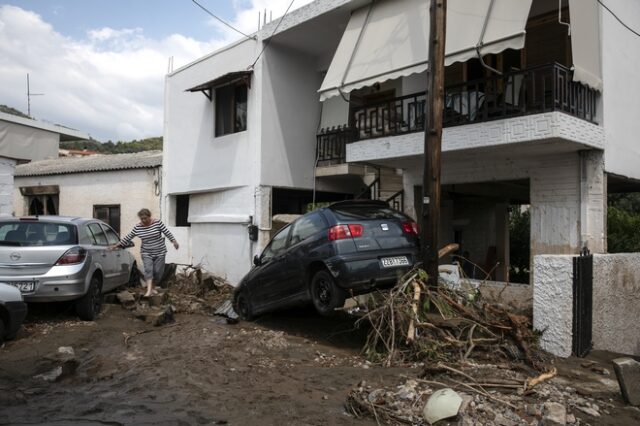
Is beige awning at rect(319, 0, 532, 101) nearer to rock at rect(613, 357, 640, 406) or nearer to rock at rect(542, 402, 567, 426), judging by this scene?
rock at rect(613, 357, 640, 406)

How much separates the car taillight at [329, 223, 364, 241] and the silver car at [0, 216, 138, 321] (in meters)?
3.81

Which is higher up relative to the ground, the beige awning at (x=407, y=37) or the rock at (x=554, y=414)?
the beige awning at (x=407, y=37)

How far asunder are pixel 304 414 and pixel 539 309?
361 centimetres

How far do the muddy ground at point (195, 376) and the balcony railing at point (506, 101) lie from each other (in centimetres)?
359

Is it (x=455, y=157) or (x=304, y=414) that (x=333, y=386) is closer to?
(x=304, y=414)

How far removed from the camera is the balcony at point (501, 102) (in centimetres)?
728

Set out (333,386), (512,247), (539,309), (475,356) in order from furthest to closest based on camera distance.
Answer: (512,247) → (539,309) → (475,356) → (333,386)

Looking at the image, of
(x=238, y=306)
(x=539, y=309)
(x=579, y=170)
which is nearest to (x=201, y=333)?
(x=238, y=306)

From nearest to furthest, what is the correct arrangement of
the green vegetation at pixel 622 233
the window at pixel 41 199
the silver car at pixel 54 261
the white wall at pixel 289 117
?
the silver car at pixel 54 261, the white wall at pixel 289 117, the green vegetation at pixel 622 233, the window at pixel 41 199

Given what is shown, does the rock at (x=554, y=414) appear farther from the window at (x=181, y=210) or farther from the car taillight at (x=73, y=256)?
the window at (x=181, y=210)

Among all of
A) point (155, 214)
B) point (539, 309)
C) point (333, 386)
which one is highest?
point (155, 214)

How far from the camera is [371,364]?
591 centimetres

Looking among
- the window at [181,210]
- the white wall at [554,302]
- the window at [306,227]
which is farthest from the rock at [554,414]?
the window at [181,210]

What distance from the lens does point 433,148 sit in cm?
640
